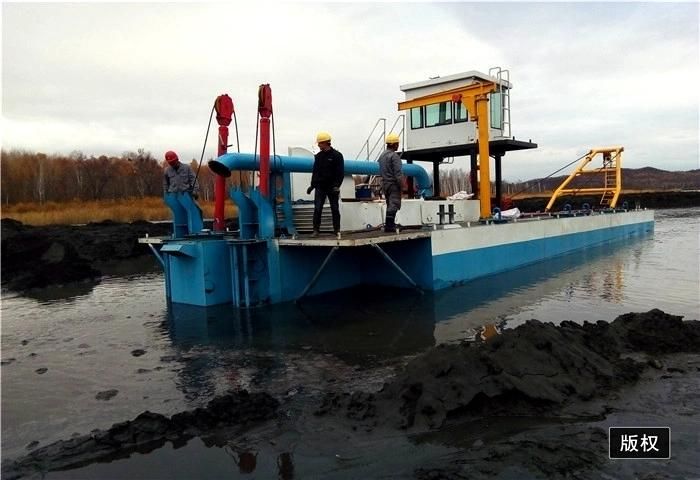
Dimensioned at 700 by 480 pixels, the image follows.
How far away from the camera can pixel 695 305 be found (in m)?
8.63

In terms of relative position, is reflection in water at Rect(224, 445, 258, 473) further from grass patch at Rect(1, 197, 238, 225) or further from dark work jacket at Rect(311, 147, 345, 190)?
grass patch at Rect(1, 197, 238, 225)

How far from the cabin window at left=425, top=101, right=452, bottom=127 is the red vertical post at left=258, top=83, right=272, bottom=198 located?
7489 mm

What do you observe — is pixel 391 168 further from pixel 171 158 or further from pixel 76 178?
pixel 76 178

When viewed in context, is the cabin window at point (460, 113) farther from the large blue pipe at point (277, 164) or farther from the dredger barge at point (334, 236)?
the large blue pipe at point (277, 164)

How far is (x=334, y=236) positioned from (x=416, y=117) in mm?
8392

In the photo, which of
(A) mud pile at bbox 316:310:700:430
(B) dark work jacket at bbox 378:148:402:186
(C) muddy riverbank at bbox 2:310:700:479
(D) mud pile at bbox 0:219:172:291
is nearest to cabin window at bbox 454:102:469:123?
(B) dark work jacket at bbox 378:148:402:186

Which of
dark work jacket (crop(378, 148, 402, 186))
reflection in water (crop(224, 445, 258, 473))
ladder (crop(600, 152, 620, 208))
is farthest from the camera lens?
ladder (crop(600, 152, 620, 208))

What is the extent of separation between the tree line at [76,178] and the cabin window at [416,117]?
28.5m

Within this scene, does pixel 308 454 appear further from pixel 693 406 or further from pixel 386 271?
pixel 386 271

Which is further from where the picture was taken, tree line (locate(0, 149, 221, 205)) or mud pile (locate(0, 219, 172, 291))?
tree line (locate(0, 149, 221, 205))

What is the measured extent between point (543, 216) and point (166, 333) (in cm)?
1345

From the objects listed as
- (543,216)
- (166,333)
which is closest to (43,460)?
(166,333)

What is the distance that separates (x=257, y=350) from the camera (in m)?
6.79

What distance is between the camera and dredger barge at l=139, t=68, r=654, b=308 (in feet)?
30.7
